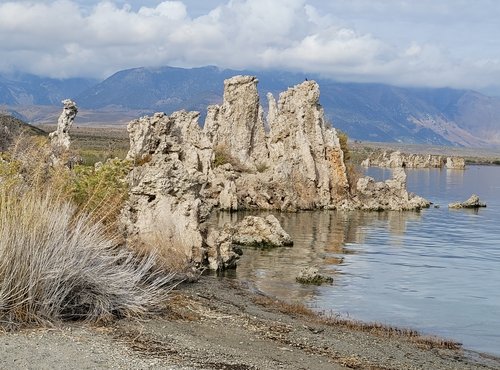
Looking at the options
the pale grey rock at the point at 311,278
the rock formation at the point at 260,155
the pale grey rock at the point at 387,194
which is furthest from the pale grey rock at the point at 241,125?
the pale grey rock at the point at 311,278

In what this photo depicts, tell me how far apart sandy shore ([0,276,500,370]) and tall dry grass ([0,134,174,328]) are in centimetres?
48

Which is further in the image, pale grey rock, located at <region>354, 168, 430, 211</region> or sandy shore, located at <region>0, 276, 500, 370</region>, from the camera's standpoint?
pale grey rock, located at <region>354, 168, 430, 211</region>

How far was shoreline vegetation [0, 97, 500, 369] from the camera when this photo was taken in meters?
11.4

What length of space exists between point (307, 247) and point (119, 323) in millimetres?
23407

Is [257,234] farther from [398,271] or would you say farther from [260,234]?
[398,271]

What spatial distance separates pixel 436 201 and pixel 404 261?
4165 centimetres

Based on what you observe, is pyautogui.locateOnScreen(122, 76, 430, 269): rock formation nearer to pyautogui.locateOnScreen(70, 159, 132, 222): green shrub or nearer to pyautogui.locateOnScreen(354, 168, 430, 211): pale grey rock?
pyautogui.locateOnScreen(354, 168, 430, 211): pale grey rock

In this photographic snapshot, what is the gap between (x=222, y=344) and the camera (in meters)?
12.7

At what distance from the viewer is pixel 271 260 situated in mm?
30469

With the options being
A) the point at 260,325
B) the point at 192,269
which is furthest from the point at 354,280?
the point at 260,325

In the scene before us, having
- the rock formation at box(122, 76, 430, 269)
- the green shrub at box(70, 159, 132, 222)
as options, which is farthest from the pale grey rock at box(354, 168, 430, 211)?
the green shrub at box(70, 159, 132, 222)

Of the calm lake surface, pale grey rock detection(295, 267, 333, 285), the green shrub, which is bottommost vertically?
the calm lake surface

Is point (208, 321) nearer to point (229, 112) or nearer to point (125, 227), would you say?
point (125, 227)

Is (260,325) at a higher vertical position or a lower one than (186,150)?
lower
